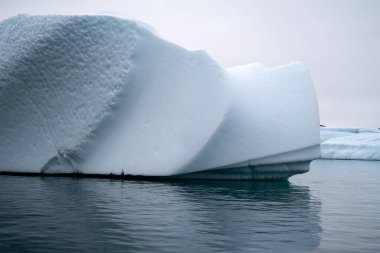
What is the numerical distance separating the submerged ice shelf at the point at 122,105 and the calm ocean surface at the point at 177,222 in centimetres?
263

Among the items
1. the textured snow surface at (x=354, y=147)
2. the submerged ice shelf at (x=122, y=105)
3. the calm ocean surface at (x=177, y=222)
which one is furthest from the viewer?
the textured snow surface at (x=354, y=147)

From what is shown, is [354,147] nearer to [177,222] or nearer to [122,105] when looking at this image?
[122,105]

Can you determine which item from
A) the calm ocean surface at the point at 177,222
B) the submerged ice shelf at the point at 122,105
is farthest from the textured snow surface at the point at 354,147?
the calm ocean surface at the point at 177,222

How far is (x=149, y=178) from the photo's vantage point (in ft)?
38.0

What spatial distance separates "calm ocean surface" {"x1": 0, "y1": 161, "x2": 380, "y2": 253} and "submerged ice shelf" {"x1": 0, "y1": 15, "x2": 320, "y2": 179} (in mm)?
2628

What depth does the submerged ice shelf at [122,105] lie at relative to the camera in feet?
35.3

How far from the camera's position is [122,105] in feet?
35.5

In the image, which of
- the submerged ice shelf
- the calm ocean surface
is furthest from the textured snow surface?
the calm ocean surface

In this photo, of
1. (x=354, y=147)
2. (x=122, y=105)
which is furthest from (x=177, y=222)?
(x=354, y=147)

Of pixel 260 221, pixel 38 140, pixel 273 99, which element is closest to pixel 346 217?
pixel 260 221

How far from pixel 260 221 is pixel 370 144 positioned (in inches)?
1421

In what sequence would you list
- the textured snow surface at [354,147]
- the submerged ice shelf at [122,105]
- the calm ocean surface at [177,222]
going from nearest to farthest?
the calm ocean surface at [177,222]
the submerged ice shelf at [122,105]
the textured snow surface at [354,147]

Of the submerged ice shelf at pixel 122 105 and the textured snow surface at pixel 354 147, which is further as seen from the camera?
the textured snow surface at pixel 354 147

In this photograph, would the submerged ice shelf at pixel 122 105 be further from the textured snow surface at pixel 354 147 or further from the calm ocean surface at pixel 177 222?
the textured snow surface at pixel 354 147
